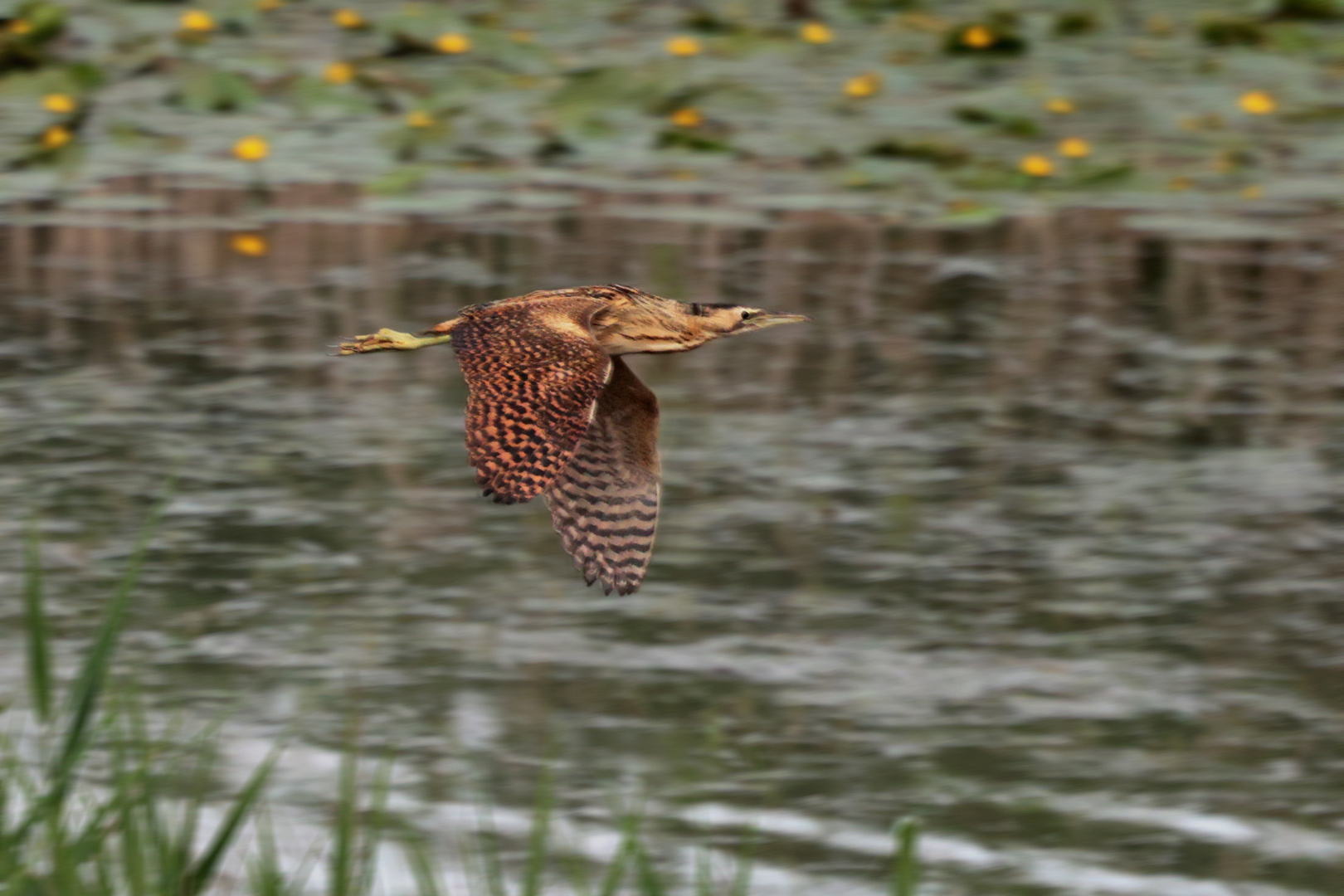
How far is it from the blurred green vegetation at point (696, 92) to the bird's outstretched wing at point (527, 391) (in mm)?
4397

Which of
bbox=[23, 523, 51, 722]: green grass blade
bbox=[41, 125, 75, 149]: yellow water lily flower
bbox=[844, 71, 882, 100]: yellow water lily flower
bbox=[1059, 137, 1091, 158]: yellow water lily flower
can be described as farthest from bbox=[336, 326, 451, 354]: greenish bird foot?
bbox=[844, 71, 882, 100]: yellow water lily flower

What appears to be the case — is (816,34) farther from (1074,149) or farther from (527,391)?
(527,391)

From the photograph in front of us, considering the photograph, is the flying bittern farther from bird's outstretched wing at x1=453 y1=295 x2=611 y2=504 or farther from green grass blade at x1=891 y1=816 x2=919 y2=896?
green grass blade at x1=891 y1=816 x2=919 y2=896

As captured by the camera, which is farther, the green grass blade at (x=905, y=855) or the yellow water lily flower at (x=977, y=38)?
the yellow water lily flower at (x=977, y=38)

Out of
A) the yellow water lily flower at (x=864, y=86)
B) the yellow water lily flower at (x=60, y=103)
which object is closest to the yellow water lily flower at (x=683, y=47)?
the yellow water lily flower at (x=864, y=86)

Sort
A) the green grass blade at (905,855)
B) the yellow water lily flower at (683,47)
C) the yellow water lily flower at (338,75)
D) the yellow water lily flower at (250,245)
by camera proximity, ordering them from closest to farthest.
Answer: the green grass blade at (905,855) → the yellow water lily flower at (250,245) → the yellow water lily flower at (338,75) → the yellow water lily flower at (683,47)

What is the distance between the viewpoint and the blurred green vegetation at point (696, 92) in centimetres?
626

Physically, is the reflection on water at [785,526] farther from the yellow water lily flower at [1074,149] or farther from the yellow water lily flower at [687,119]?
the yellow water lily flower at [687,119]

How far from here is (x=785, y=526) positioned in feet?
13.9

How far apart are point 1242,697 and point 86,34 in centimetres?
457

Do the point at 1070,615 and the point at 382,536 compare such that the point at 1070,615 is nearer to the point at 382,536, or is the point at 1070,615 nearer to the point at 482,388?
the point at 382,536

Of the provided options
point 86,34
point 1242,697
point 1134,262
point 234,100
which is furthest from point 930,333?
point 86,34

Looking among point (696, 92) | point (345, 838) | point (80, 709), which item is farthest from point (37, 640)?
point (696, 92)

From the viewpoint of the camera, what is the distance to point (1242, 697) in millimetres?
3598
